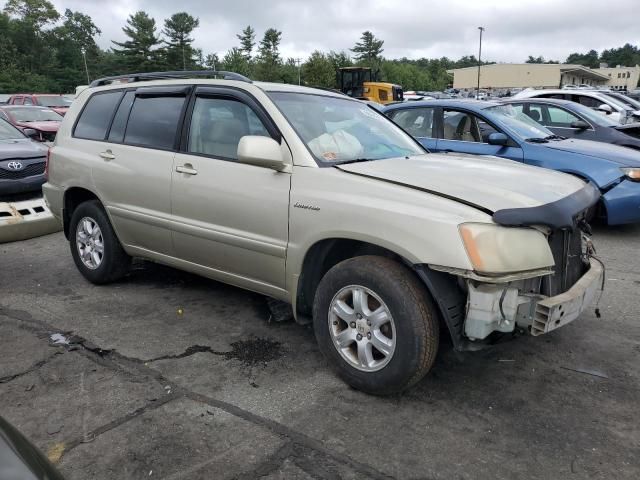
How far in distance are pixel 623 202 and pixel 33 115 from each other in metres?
15.5

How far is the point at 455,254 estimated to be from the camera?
264 cm

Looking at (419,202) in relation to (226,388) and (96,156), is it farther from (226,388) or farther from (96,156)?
(96,156)

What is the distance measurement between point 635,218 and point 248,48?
294 ft

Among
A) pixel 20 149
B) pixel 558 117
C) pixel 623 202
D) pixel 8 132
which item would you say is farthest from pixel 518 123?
pixel 8 132

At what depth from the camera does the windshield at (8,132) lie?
25.0ft

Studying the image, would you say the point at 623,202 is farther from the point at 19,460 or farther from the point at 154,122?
the point at 19,460

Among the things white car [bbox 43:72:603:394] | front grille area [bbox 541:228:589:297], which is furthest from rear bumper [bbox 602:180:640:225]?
front grille area [bbox 541:228:589:297]

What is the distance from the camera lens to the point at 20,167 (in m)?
6.77

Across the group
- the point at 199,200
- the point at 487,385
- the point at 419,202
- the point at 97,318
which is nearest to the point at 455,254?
the point at 419,202

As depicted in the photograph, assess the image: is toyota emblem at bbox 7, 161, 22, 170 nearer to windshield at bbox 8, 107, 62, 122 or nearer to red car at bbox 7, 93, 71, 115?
windshield at bbox 8, 107, 62, 122

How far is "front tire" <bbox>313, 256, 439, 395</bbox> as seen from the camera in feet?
9.20

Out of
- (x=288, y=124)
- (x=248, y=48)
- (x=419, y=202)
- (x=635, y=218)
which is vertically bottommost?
(x=635, y=218)

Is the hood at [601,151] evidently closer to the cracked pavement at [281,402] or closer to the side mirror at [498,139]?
the side mirror at [498,139]

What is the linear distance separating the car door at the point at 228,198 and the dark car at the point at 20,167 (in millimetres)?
3722
